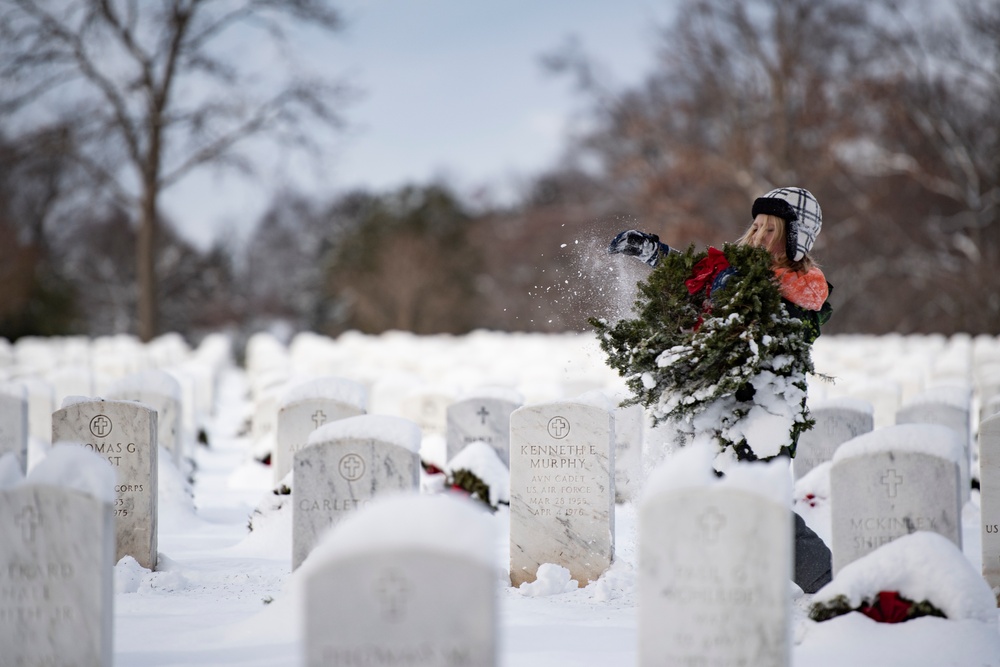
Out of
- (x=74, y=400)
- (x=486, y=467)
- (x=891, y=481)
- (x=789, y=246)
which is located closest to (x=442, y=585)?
(x=891, y=481)

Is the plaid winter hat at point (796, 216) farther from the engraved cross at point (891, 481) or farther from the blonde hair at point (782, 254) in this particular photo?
the engraved cross at point (891, 481)

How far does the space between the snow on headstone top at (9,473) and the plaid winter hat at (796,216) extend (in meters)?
3.97

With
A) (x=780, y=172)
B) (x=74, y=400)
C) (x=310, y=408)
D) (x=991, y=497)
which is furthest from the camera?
(x=780, y=172)

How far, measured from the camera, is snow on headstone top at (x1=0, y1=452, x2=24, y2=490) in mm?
4429

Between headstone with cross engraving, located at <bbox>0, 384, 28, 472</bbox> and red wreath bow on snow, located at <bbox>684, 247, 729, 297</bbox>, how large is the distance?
5.89 m

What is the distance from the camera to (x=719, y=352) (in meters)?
5.58

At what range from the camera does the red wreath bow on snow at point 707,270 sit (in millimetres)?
5691

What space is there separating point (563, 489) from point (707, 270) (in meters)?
1.77

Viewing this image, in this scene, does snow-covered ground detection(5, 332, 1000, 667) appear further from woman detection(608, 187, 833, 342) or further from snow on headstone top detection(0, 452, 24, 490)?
snow on headstone top detection(0, 452, 24, 490)

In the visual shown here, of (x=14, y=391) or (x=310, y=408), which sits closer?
(x=310, y=408)

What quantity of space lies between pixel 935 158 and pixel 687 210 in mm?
7428

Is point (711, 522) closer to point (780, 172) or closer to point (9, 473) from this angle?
point (9, 473)

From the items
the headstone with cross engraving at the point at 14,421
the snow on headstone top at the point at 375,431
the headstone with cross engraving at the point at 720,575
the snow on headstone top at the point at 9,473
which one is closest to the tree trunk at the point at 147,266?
the headstone with cross engraving at the point at 14,421

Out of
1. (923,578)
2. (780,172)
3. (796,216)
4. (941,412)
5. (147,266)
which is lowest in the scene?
(923,578)
